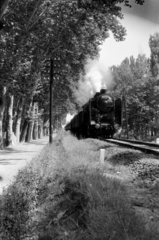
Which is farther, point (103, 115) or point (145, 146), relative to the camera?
point (103, 115)

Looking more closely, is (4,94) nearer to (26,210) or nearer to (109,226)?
(26,210)

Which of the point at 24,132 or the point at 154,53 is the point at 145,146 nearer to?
the point at 24,132

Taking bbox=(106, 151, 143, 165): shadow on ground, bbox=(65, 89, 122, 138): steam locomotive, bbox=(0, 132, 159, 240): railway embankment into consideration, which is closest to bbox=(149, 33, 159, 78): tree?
bbox=(65, 89, 122, 138): steam locomotive

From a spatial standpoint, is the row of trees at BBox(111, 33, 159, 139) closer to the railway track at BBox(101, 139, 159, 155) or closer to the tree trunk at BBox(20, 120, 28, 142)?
the tree trunk at BBox(20, 120, 28, 142)

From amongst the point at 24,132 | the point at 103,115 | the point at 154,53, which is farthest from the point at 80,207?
the point at 154,53

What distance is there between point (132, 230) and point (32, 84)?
812 inches

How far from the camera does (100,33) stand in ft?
69.2

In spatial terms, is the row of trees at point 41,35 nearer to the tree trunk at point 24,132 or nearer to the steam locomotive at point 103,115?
the steam locomotive at point 103,115

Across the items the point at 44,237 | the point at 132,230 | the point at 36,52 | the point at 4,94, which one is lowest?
the point at 44,237

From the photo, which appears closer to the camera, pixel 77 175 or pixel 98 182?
pixel 98 182

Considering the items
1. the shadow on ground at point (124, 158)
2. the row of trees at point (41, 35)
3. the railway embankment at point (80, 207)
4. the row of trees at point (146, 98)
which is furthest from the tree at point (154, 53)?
the railway embankment at point (80, 207)

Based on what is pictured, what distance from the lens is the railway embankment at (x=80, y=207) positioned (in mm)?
4309

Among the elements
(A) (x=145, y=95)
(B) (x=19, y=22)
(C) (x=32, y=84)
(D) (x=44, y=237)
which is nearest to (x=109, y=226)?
(D) (x=44, y=237)

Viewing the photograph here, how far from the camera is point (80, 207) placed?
5680 millimetres
